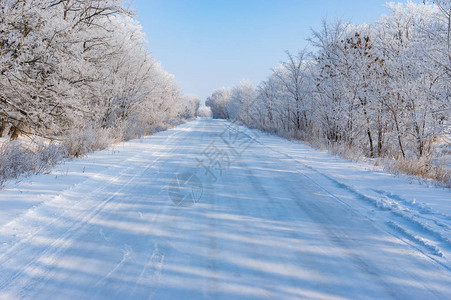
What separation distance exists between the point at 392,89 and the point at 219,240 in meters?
11.1

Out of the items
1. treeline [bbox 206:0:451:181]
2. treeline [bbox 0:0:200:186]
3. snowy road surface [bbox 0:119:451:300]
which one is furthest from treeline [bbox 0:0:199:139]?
treeline [bbox 206:0:451:181]

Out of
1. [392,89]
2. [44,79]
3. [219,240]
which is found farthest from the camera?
[392,89]

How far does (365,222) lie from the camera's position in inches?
166

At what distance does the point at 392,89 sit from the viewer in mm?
11242

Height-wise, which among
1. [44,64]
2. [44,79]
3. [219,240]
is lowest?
[219,240]

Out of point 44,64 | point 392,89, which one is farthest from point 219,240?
point 392,89

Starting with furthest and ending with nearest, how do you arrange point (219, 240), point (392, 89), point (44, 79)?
point (392, 89)
point (44, 79)
point (219, 240)

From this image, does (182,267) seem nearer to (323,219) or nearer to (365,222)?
(323,219)

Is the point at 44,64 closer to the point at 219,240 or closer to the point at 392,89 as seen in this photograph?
the point at 219,240

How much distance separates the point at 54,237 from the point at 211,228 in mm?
2008

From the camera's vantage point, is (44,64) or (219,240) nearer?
(219,240)

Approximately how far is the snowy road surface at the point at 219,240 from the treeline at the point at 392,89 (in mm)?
3678

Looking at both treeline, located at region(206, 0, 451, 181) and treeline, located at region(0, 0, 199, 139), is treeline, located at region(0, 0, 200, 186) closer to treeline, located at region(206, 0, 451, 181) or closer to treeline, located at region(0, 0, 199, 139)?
treeline, located at region(0, 0, 199, 139)

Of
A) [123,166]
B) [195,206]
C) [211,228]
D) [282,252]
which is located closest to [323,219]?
[282,252]
